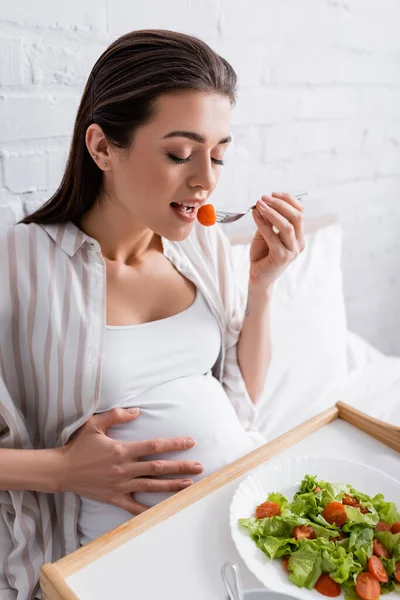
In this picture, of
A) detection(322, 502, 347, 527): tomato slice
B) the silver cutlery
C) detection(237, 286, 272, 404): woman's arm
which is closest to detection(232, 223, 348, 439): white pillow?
detection(237, 286, 272, 404): woman's arm

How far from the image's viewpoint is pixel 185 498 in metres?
0.85

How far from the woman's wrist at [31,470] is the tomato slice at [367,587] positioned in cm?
48

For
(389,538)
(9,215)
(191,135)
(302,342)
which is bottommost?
(302,342)

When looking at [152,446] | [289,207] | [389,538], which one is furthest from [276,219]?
[389,538]

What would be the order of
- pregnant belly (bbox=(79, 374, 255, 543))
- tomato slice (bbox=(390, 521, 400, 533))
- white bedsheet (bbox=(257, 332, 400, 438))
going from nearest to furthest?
tomato slice (bbox=(390, 521, 400, 533)) < pregnant belly (bbox=(79, 374, 255, 543)) < white bedsheet (bbox=(257, 332, 400, 438))

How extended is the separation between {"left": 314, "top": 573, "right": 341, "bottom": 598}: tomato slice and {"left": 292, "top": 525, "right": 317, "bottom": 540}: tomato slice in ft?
0.17

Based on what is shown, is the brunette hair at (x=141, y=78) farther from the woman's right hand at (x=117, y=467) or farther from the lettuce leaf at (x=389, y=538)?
the lettuce leaf at (x=389, y=538)

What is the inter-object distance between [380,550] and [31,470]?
20.1 inches

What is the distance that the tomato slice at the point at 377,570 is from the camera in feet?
2.40

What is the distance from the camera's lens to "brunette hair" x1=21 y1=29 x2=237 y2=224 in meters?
0.92

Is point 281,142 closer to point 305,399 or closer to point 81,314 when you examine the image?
point 305,399

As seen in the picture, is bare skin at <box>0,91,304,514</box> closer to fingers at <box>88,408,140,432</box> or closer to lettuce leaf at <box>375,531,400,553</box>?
fingers at <box>88,408,140,432</box>

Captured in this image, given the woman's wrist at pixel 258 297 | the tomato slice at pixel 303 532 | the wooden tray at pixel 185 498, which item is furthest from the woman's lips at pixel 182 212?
the tomato slice at pixel 303 532

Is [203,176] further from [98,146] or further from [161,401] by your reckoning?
[161,401]
